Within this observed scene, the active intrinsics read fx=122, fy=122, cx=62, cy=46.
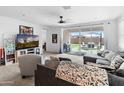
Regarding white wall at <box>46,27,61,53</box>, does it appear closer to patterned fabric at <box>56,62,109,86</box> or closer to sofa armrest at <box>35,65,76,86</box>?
sofa armrest at <box>35,65,76,86</box>

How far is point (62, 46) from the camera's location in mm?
9523

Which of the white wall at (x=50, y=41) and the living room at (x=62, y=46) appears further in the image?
the white wall at (x=50, y=41)

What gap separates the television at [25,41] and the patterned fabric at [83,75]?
460cm

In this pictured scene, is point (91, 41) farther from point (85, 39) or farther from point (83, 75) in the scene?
point (83, 75)

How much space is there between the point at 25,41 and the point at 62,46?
3.62 m

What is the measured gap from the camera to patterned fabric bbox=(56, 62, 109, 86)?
163 cm

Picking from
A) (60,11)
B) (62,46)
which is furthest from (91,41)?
(60,11)

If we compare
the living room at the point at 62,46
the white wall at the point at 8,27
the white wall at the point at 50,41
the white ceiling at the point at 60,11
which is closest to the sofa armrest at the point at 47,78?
the living room at the point at 62,46

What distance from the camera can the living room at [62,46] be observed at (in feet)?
6.50

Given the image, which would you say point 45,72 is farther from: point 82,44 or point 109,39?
point 82,44

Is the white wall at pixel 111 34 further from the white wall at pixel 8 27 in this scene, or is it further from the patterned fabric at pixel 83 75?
the patterned fabric at pixel 83 75

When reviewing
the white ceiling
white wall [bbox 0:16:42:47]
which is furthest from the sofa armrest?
white wall [bbox 0:16:42:47]
